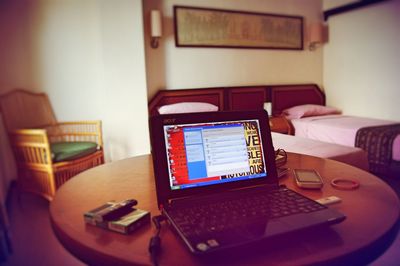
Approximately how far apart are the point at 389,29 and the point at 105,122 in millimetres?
3037

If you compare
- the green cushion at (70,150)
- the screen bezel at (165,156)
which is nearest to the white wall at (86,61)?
the green cushion at (70,150)

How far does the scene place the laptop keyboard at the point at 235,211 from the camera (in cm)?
58

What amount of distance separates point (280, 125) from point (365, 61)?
1.26 m

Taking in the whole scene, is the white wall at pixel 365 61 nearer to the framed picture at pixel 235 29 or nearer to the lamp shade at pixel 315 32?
the lamp shade at pixel 315 32

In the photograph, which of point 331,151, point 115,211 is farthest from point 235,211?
point 331,151

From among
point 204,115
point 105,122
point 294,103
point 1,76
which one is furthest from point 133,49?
point 204,115

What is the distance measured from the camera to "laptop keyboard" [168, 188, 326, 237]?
0.58 metres

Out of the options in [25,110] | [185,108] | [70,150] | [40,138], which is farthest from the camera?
[185,108]

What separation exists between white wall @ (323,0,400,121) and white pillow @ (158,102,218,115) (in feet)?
5.91

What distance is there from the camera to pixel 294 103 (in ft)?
12.6

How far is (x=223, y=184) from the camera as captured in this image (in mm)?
739

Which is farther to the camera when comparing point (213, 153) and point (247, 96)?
point (247, 96)

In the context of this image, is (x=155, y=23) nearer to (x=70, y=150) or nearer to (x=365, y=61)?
(x=70, y=150)

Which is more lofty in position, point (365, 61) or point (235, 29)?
point (235, 29)
